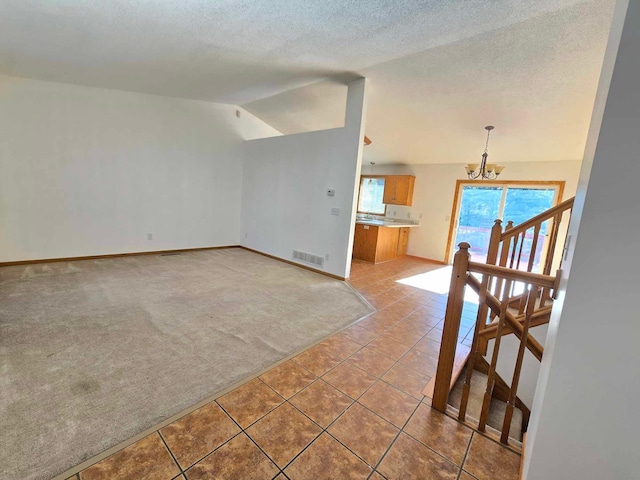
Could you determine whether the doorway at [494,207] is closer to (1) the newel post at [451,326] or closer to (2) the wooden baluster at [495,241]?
(2) the wooden baluster at [495,241]

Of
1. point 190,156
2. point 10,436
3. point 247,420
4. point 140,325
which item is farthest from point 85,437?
point 190,156

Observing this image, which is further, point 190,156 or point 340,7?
point 190,156

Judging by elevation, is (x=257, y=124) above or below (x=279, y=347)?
above

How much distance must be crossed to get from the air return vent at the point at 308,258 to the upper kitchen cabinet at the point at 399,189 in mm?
3196

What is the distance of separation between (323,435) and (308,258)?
3.56 m

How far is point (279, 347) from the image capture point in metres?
2.31

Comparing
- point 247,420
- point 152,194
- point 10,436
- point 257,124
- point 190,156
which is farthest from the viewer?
point 257,124

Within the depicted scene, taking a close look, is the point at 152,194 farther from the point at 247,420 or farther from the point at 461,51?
the point at 461,51

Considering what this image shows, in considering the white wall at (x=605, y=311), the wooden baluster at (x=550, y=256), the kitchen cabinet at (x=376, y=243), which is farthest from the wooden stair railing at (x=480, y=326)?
the kitchen cabinet at (x=376, y=243)

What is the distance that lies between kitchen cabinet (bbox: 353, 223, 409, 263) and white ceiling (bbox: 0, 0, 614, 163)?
2.19m

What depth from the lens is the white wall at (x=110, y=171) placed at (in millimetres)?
3887

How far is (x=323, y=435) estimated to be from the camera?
1.47 m

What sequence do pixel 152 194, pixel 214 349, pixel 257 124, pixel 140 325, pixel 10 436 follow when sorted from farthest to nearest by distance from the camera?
pixel 257 124 < pixel 152 194 < pixel 140 325 < pixel 214 349 < pixel 10 436

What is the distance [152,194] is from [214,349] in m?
4.12
